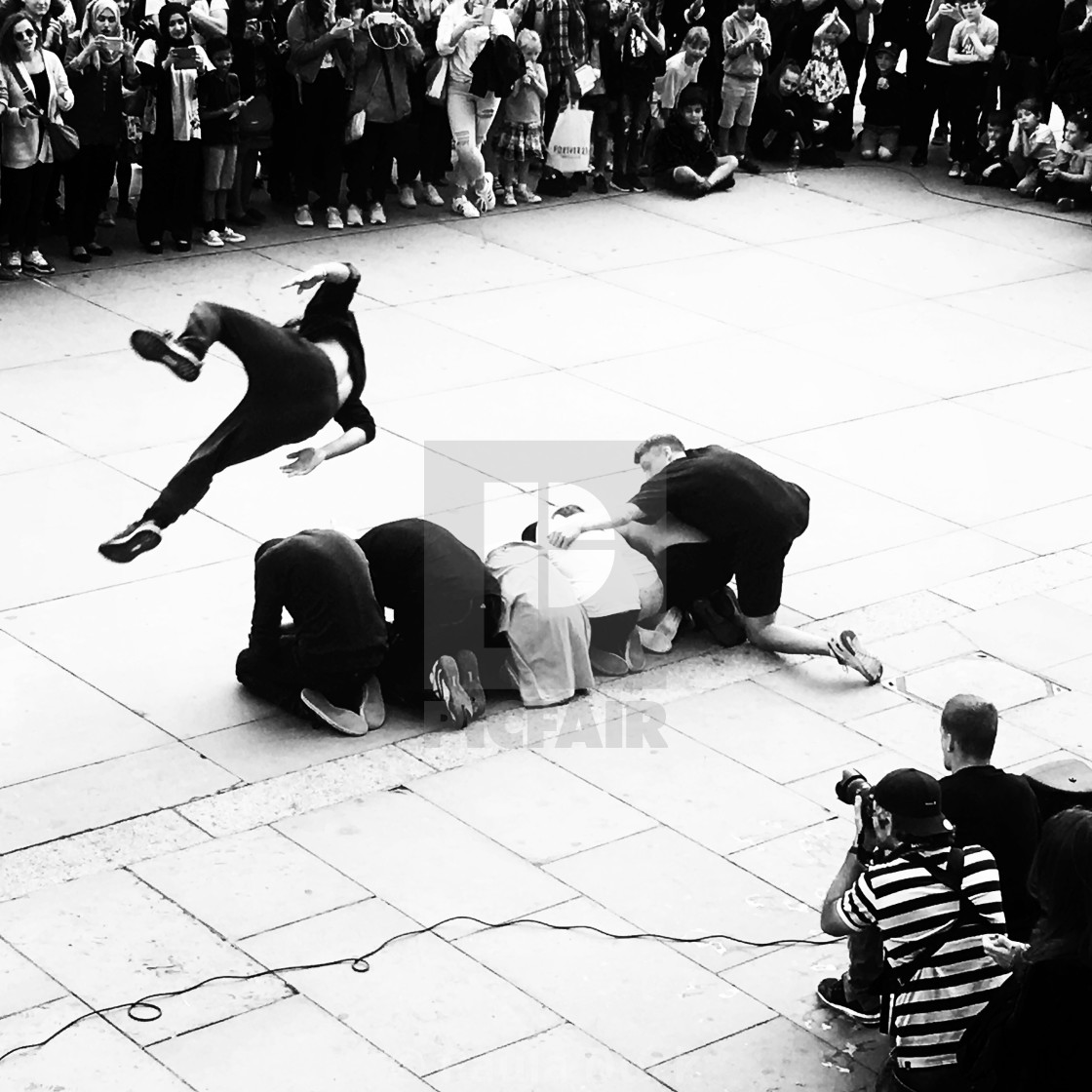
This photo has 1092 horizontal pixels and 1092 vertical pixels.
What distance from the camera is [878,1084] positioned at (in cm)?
623

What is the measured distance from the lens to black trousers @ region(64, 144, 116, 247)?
1451cm

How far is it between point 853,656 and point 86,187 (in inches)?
311

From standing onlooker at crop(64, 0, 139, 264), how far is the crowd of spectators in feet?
0.05

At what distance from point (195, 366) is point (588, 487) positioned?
3.88 meters

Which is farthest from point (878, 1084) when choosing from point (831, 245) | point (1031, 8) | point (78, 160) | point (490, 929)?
point (1031, 8)

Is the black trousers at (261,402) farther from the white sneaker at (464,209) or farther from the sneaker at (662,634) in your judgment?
the white sneaker at (464,209)

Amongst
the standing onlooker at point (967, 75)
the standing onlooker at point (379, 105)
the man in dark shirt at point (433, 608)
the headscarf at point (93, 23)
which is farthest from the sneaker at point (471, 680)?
the standing onlooker at point (967, 75)

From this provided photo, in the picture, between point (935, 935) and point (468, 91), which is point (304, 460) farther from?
point (468, 91)

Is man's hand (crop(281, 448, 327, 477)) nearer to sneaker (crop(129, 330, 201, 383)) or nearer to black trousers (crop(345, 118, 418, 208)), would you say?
sneaker (crop(129, 330, 201, 383))

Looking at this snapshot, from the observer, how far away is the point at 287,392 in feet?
27.3

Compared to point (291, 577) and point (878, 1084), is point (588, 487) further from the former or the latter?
point (878, 1084)

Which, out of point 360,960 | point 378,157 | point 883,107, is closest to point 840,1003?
point 360,960

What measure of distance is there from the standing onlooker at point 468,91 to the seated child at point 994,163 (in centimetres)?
523

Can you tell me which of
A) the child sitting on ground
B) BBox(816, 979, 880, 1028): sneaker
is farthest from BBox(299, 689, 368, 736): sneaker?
the child sitting on ground
